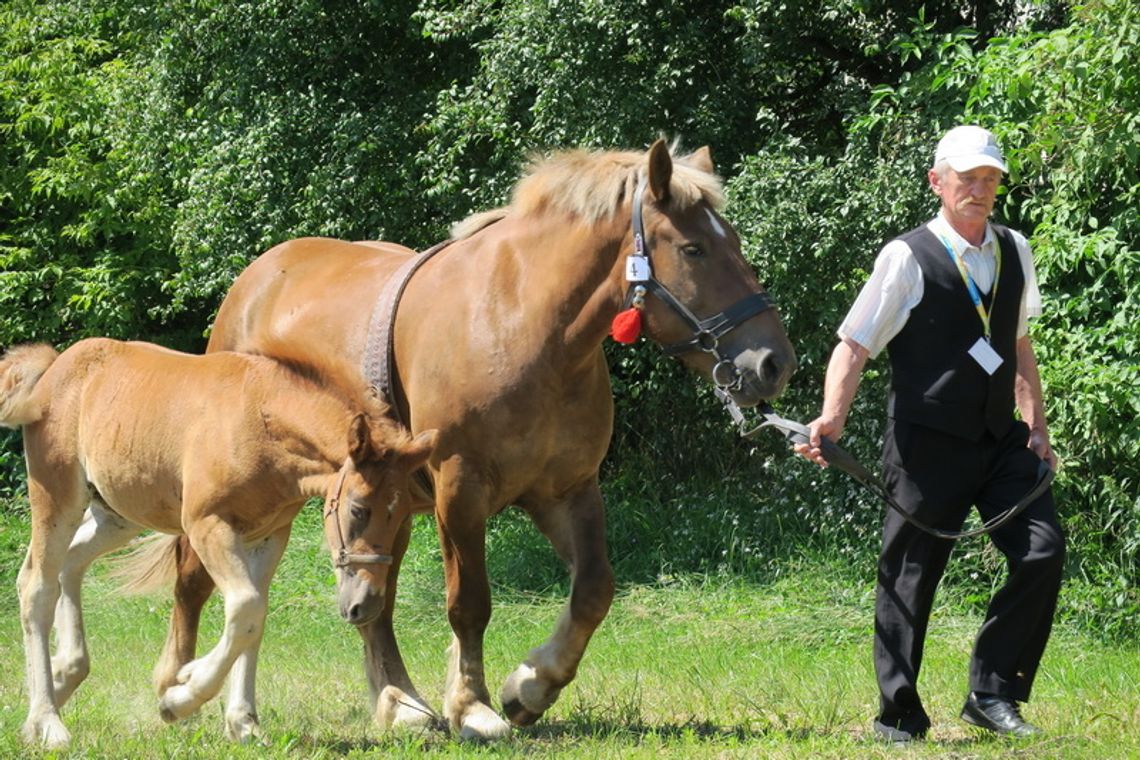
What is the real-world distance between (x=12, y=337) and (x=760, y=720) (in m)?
11.6

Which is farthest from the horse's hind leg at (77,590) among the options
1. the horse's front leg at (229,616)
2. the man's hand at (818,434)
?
the man's hand at (818,434)

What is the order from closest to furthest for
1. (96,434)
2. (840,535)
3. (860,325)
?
(860,325), (96,434), (840,535)

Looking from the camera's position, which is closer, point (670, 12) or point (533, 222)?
point (533, 222)

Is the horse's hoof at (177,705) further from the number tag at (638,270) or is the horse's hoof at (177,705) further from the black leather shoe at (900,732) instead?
the black leather shoe at (900,732)

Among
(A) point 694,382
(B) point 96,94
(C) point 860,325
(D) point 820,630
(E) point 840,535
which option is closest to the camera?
(C) point 860,325

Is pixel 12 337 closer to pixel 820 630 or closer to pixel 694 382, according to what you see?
pixel 694 382

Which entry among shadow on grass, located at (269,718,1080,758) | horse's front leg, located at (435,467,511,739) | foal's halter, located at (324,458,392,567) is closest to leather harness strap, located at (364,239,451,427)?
horse's front leg, located at (435,467,511,739)

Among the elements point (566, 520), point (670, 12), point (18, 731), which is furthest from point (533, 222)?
point (670, 12)

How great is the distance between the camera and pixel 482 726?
234 inches

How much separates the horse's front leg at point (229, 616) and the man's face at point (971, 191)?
3.03 meters

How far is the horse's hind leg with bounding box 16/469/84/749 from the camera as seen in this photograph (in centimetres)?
630

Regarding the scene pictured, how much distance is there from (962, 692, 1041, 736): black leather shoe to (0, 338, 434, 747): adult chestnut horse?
7.18 feet

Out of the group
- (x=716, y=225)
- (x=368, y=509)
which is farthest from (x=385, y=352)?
(x=716, y=225)

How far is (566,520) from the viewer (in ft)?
20.1
